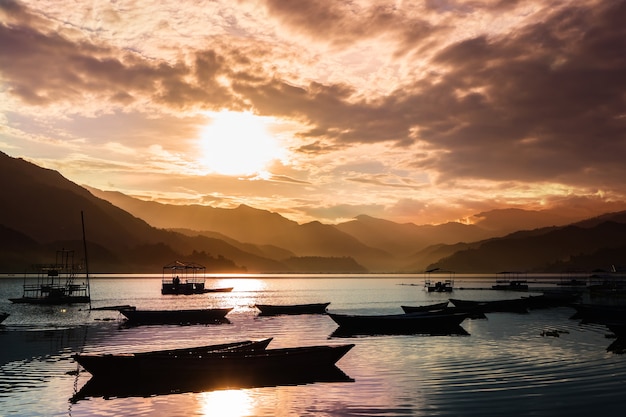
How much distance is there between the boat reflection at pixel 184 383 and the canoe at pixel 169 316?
39.6m

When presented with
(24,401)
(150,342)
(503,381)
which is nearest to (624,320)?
(503,381)

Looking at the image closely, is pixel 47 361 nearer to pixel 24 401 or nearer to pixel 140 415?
pixel 24 401

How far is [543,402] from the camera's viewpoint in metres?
26.9

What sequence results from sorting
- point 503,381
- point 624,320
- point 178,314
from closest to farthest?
1. point 503,381
2. point 624,320
3. point 178,314

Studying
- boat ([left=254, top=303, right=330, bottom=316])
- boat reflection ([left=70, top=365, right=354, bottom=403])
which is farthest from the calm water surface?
boat ([left=254, top=303, right=330, bottom=316])

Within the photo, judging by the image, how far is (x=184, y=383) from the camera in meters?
31.9

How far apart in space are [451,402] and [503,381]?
6399 millimetres

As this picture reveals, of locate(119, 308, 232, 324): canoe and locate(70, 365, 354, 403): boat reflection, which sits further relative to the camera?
locate(119, 308, 232, 324): canoe

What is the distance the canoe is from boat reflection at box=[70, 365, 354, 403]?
39.6m

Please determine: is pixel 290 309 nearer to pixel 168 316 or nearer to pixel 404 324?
pixel 168 316

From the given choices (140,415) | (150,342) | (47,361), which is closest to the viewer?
(140,415)

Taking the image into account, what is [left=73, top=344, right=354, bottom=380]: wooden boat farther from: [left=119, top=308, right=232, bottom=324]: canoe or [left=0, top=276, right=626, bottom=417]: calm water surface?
[left=119, top=308, right=232, bottom=324]: canoe

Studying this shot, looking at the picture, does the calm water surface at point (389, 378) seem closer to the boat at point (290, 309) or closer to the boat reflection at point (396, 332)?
the boat reflection at point (396, 332)

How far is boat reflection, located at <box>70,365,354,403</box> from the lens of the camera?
30172 mm
